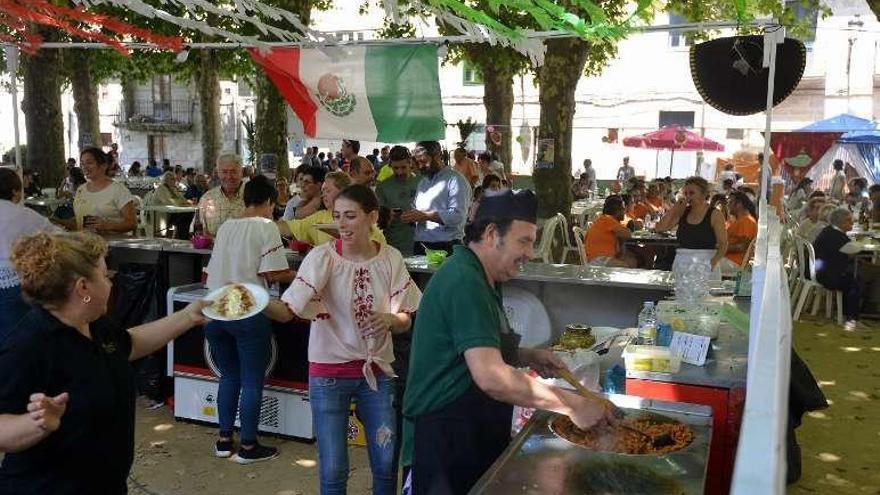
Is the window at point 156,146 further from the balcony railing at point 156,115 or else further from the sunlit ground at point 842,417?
the sunlit ground at point 842,417

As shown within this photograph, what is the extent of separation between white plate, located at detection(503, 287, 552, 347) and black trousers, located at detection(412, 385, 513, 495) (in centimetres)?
353

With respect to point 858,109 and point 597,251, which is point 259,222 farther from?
point 858,109

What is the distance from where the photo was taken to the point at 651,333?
390 centimetres

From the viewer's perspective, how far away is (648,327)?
404cm

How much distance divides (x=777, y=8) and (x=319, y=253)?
1373 cm

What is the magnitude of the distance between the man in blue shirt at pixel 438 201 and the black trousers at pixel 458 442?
4.25 meters

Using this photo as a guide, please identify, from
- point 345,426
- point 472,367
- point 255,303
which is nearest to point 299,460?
point 345,426

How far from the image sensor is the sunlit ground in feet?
16.6

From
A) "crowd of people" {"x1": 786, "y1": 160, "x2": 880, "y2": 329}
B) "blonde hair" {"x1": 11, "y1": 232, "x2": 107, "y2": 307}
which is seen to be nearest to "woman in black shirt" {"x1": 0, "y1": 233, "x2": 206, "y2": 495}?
"blonde hair" {"x1": 11, "y1": 232, "x2": 107, "y2": 307}

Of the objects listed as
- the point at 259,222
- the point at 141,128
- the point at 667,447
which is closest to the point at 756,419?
the point at 667,447

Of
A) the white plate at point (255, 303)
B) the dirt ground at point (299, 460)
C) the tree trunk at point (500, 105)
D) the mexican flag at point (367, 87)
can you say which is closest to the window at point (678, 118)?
the tree trunk at point (500, 105)

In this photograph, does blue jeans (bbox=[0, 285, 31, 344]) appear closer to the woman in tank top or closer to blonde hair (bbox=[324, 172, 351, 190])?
blonde hair (bbox=[324, 172, 351, 190])

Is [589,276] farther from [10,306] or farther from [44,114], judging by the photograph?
[44,114]

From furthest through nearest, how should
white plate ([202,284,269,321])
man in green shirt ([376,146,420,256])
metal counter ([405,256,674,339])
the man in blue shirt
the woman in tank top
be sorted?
the woman in tank top
man in green shirt ([376,146,420,256])
the man in blue shirt
metal counter ([405,256,674,339])
white plate ([202,284,269,321])
